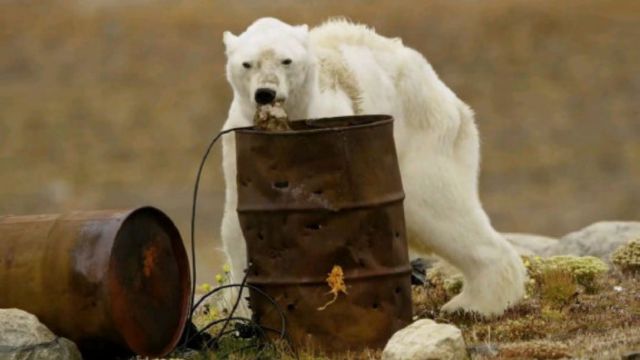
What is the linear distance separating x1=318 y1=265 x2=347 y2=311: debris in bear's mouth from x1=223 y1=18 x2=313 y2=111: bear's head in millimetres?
963

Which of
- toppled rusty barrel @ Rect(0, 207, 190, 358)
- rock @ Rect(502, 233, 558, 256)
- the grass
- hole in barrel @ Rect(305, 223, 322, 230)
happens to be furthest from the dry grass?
rock @ Rect(502, 233, 558, 256)

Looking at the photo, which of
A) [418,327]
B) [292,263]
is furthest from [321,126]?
[418,327]

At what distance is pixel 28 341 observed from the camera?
7.29 metres

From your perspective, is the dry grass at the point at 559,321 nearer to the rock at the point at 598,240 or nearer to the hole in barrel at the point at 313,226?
the hole in barrel at the point at 313,226

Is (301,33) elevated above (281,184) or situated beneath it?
elevated above

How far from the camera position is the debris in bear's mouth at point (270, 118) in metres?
7.71

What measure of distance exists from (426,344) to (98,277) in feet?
5.52

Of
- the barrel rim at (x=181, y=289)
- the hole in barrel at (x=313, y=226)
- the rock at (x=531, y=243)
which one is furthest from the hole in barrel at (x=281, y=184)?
the rock at (x=531, y=243)

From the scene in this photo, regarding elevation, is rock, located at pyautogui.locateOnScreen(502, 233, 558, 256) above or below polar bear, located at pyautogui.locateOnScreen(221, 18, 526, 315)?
below

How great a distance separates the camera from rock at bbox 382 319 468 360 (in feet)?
22.4

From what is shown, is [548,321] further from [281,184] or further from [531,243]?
[531,243]

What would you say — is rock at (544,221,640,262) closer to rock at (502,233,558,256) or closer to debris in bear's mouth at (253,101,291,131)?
rock at (502,233,558,256)

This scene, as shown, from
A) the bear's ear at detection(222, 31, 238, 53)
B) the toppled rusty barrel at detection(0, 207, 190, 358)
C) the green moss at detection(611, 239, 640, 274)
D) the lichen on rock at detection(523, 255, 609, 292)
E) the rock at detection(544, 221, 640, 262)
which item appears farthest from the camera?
the rock at detection(544, 221, 640, 262)

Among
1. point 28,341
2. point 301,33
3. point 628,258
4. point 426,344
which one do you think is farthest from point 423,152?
point 28,341
